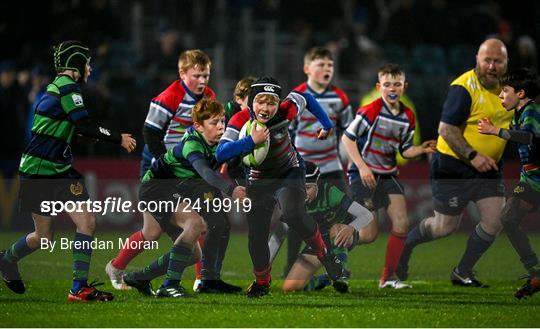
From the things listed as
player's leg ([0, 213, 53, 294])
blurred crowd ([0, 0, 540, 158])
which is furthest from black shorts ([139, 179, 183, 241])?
blurred crowd ([0, 0, 540, 158])

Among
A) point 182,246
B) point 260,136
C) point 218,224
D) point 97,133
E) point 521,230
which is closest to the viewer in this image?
point 260,136

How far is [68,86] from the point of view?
9867 mm

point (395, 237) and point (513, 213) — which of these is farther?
point (395, 237)

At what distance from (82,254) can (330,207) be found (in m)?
2.39

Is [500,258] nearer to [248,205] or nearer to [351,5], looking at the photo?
[248,205]

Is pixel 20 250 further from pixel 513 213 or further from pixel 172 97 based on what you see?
pixel 513 213

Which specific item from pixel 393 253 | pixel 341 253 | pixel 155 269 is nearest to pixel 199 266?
pixel 155 269

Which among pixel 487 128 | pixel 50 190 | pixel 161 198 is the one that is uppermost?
pixel 487 128

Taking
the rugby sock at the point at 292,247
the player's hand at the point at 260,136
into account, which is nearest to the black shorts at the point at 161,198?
the player's hand at the point at 260,136

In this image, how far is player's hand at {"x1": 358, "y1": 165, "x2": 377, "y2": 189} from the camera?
1109 cm

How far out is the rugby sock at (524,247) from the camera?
1112cm

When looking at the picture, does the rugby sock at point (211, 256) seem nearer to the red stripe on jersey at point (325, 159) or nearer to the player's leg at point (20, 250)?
the player's leg at point (20, 250)

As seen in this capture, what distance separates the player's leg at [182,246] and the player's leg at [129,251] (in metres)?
0.50

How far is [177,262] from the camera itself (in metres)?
10.2
